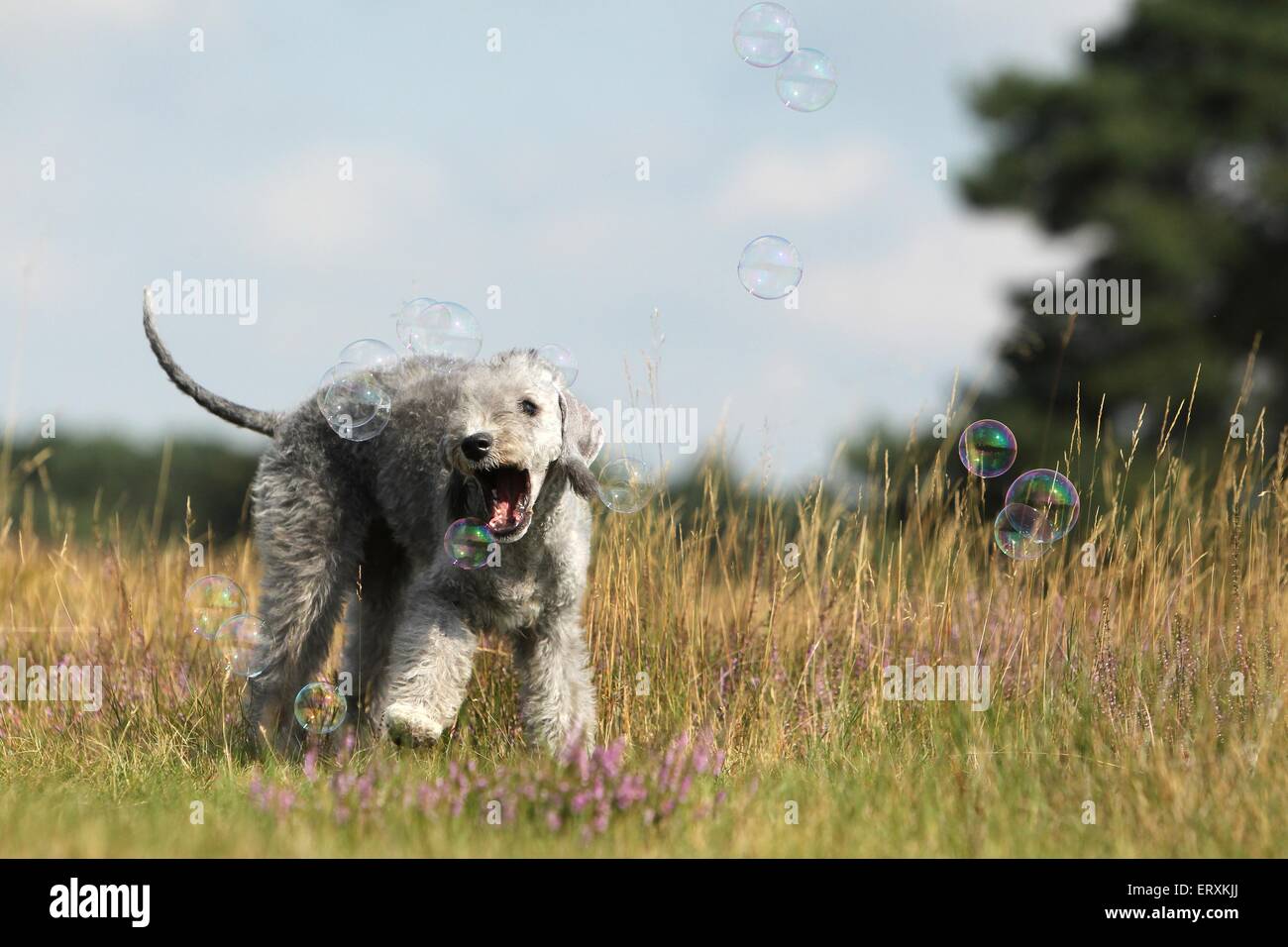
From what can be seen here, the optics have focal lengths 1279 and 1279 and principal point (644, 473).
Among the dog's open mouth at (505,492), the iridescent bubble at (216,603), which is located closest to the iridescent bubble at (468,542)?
the dog's open mouth at (505,492)

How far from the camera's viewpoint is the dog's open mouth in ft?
16.6

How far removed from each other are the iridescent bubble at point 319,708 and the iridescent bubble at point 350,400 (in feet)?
3.59

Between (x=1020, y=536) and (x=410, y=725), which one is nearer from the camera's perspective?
(x=410, y=725)

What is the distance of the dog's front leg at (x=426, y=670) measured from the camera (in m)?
A: 4.84

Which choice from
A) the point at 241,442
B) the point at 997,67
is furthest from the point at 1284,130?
the point at 241,442

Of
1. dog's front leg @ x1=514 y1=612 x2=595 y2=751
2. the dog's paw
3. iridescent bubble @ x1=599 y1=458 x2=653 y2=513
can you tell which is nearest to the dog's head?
iridescent bubble @ x1=599 y1=458 x2=653 y2=513

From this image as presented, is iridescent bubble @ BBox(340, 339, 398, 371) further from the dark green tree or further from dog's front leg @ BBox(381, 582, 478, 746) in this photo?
the dark green tree

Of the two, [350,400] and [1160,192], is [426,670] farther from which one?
[1160,192]

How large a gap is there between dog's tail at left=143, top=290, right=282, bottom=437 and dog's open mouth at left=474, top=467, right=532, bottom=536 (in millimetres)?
1636

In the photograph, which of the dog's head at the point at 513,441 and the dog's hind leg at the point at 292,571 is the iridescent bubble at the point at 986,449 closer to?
the dog's head at the point at 513,441

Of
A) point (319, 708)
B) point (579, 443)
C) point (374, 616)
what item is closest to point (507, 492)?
point (579, 443)

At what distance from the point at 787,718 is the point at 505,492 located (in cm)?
163

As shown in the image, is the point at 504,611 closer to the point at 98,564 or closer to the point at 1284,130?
the point at 98,564

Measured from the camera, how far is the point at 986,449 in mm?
6305
